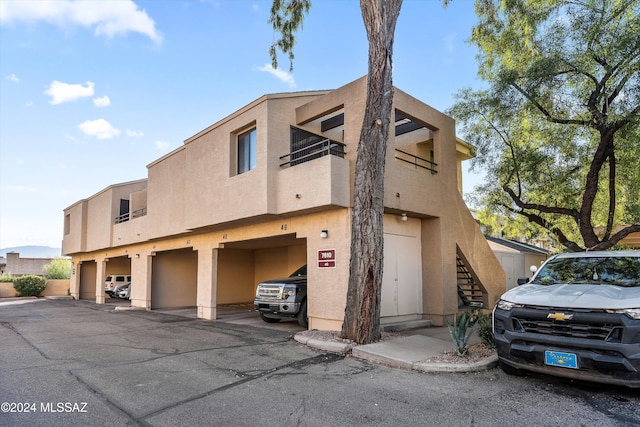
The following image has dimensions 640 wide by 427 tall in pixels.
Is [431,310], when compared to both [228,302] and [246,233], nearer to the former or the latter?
[246,233]

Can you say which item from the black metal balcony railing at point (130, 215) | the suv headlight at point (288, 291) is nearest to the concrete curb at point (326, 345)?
the suv headlight at point (288, 291)

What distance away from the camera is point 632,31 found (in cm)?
977

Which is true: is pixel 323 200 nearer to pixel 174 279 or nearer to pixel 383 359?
pixel 383 359

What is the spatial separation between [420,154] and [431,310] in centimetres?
552

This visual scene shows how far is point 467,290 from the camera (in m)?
14.4

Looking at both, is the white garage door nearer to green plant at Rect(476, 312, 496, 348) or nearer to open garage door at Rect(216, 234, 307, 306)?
green plant at Rect(476, 312, 496, 348)

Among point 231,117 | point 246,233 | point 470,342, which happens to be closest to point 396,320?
point 470,342

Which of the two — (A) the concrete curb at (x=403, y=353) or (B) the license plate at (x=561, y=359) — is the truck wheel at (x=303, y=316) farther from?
(B) the license plate at (x=561, y=359)

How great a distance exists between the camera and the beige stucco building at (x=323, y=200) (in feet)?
34.5

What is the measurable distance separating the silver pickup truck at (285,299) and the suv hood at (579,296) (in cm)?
634

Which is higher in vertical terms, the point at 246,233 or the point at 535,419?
the point at 246,233

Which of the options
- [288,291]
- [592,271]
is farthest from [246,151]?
[592,271]

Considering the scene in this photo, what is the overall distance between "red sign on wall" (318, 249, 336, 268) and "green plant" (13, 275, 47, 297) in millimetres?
30639

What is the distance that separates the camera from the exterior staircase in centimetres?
1432
